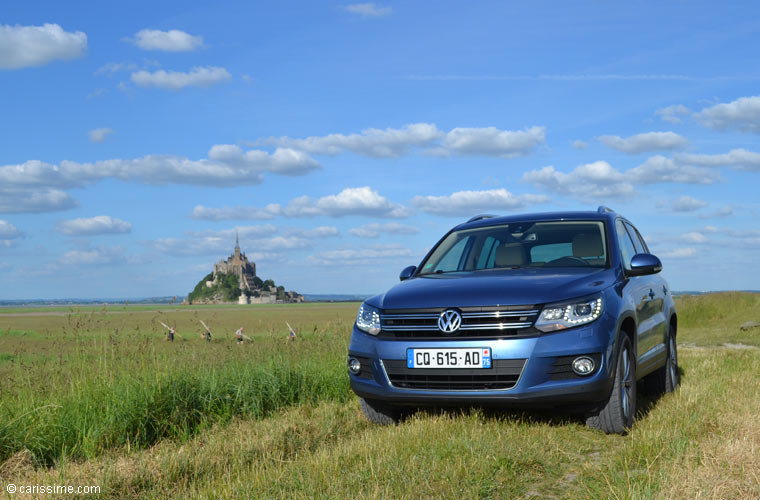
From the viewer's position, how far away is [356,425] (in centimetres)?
620

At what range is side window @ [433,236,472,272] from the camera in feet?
22.3

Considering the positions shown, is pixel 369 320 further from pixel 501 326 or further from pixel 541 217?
pixel 541 217

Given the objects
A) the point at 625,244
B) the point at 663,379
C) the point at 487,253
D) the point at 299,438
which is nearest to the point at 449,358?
the point at 299,438

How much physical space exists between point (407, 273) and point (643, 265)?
2.12m

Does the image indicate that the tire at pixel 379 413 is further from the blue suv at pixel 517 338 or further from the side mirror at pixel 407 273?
the side mirror at pixel 407 273

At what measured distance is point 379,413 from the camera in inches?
240

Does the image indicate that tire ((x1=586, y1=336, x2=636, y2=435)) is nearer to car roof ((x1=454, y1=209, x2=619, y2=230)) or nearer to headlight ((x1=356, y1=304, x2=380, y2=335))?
car roof ((x1=454, y1=209, x2=619, y2=230))

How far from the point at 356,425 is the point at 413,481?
6.88 feet

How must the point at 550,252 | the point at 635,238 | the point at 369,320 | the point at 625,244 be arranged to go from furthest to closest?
the point at 635,238 < the point at 625,244 < the point at 550,252 < the point at 369,320

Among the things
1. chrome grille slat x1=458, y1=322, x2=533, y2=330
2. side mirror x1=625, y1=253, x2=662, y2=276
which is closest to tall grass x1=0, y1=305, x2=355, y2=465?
chrome grille slat x1=458, y1=322, x2=533, y2=330

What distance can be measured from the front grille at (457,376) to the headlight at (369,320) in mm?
312

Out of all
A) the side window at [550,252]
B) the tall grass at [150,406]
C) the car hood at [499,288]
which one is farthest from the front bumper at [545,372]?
the tall grass at [150,406]

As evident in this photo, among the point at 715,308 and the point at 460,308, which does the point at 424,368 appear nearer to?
the point at 460,308

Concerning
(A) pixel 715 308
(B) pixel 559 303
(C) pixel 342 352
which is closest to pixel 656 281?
(B) pixel 559 303
